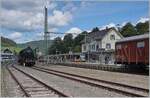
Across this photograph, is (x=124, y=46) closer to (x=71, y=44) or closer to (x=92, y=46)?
(x=92, y=46)

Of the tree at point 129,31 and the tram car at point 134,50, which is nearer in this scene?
the tram car at point 134,50

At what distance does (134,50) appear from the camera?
30203 mm

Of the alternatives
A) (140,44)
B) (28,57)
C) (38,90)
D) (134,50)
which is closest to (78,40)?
(28,57)

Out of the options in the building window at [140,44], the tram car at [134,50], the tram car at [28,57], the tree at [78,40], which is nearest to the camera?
the tram car at [134,50]

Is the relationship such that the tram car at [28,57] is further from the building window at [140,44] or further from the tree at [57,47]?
the tree at [57,47]

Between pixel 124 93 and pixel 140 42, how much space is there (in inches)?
596

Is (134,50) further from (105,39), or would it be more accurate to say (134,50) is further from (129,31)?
(129,31)

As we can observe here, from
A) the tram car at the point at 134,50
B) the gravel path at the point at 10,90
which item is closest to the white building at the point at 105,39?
the tram car at the point at 134,50

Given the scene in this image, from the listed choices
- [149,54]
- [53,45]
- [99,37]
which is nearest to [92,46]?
[99,37]

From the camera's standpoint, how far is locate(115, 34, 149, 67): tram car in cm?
2821

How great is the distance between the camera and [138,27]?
4178 inches

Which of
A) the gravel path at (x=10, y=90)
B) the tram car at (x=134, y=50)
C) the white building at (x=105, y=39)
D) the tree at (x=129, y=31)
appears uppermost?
the tree at (x=129, y=31)

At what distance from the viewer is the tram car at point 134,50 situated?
2821 centimetres

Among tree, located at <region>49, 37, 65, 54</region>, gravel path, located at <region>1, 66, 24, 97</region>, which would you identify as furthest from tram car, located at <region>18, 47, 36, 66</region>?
tree, located at <region>49, 37, 65, 54</region>
